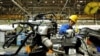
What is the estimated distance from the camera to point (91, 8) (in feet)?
44.6

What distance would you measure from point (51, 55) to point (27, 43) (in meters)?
0.67

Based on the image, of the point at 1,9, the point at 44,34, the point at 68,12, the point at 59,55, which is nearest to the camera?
the point at 44,34

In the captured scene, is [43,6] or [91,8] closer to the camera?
[91,8]

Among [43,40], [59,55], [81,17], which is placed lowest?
[81,17]

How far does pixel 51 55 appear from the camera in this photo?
15.6 feet

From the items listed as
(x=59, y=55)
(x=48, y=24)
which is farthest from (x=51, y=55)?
(x=48, y=24)

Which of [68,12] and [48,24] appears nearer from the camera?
[48,24]

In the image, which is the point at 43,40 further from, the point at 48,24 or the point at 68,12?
the point at 68,12

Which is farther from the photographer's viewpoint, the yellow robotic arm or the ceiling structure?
the ceiling structure

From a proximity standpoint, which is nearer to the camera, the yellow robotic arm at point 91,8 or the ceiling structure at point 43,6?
the yellow robotic arm at point 91,8

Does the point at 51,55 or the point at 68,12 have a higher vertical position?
the point at 51,55

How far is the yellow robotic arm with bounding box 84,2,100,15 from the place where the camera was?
531 inches

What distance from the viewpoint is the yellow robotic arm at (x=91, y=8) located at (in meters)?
13.5

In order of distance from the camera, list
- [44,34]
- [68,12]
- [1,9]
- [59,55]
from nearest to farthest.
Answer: [44,34] < [59,55] < [68,12] < [1,9]
